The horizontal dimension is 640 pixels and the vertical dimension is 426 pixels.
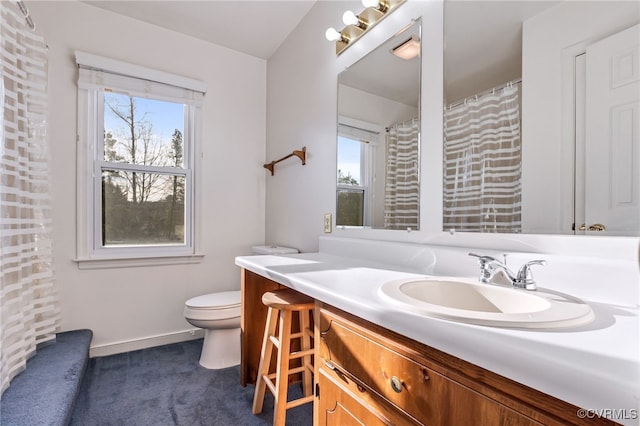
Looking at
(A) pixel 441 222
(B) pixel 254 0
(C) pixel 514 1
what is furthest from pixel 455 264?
(B) pixel 254 0

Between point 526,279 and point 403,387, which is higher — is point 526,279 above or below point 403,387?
above

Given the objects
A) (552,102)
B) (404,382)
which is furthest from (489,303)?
(552,102)

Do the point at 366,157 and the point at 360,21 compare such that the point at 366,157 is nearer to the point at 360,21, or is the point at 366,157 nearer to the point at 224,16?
the point at 360,21

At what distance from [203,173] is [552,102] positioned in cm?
236

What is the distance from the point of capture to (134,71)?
2.28 metres

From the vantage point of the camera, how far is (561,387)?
0.42 m

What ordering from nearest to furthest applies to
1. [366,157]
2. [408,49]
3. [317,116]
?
[408,49], [366,157], [317,116]

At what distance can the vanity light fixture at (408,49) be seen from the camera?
1.41 meters

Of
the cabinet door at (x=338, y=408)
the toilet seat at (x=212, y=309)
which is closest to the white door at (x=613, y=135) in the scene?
the cabinet door at (x=338, y=408)

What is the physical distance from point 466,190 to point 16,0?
2348 mm

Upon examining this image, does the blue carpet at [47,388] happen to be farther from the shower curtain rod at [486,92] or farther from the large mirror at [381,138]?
the shower curtain rod at [486,92]

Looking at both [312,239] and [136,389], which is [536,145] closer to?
[312,239]

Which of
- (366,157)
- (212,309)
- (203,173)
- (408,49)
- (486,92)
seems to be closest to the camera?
(486,92)

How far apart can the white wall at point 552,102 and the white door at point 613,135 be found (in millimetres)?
41
